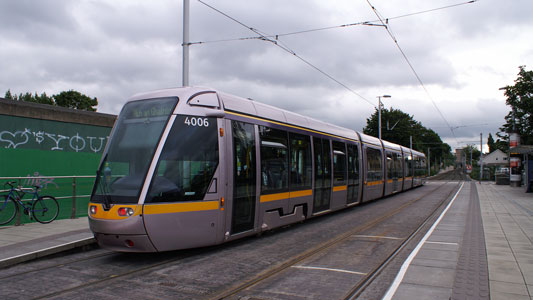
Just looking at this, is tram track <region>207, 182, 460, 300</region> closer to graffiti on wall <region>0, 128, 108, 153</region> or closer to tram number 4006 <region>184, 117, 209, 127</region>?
tram number 4006 <region>184, 117, 209, 127</region>

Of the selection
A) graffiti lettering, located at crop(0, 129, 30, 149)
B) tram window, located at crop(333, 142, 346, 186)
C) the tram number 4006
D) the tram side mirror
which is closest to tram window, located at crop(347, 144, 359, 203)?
tram window, located at crop(333, 142, 346, 186)

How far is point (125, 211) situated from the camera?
20.9 feet

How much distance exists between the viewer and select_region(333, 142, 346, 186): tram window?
12920 mm

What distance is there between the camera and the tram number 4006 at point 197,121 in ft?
23.1

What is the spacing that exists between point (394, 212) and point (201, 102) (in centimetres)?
991

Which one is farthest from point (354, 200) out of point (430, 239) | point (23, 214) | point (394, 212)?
point (23, 214)

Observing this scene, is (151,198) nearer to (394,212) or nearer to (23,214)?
(23,214)

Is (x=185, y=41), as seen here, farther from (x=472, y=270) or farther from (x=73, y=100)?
(x=73, y=100)

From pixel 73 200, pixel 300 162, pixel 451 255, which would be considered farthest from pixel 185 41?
pixel 451 255

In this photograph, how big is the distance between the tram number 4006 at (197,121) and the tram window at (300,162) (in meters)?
3.24

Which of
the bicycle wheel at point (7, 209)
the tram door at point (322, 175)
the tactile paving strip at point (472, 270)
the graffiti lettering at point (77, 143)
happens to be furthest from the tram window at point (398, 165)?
the bicycle wheel at point (7, 209)

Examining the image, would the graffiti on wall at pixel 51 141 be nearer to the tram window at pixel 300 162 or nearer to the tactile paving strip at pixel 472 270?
the tram window at pixel 300 162

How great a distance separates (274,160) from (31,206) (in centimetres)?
627

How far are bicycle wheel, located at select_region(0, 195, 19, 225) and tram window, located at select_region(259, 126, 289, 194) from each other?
6.21 meters
